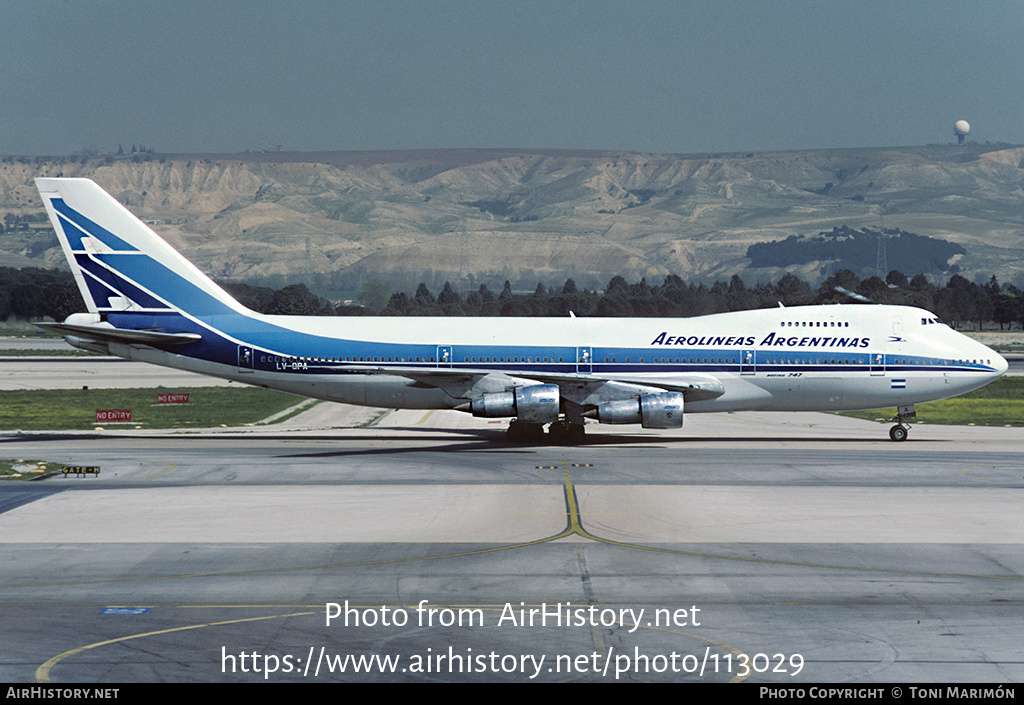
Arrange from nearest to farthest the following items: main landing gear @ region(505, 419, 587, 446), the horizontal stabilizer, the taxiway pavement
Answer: the taxiway pavement, the horizontal stabilizer, main landing gear @ region(505, 419, 587, 446)

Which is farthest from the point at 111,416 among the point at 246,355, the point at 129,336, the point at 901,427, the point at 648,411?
the point at 901,427

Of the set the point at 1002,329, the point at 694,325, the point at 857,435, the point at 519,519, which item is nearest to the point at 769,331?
the point at 694,325

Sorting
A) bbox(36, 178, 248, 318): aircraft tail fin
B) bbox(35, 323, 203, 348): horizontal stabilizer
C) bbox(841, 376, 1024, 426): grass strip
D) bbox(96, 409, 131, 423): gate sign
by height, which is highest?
bbox(36, 178, 248, 318): aircraft tail fin

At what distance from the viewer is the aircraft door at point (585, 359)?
159 feet

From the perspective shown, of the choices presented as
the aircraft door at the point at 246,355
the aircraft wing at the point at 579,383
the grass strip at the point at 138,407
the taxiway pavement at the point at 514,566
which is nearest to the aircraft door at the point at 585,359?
the aircraft wing at the point at 579,383

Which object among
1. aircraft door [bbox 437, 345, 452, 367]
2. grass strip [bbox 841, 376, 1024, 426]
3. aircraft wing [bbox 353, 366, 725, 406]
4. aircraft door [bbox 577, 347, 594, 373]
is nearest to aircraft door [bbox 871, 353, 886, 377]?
aircraft wing [bbox 353, 366, 725, 406]

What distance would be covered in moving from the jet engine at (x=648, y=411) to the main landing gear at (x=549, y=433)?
10.5 feet

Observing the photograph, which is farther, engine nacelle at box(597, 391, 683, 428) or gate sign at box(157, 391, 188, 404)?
gate sign at box(157, 391, 188, 404)

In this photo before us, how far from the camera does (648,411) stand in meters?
45.8

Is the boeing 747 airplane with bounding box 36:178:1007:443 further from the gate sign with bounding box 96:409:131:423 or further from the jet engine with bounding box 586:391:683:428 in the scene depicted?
the gate sign with bounding box 96:409:131:423

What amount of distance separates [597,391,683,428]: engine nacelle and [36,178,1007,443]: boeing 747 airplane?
1.78 metres

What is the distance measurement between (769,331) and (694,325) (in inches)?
138

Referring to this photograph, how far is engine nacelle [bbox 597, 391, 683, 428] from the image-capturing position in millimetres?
45781

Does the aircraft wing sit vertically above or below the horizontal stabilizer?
below
